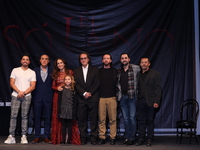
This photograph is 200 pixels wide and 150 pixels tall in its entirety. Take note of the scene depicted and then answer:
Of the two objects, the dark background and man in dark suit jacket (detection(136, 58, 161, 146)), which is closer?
man in dark suit jacket (detection(136, 58, 161, 146))

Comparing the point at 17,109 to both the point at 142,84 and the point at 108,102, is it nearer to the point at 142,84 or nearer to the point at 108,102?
the point at 108,102

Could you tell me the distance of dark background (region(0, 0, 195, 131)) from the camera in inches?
252

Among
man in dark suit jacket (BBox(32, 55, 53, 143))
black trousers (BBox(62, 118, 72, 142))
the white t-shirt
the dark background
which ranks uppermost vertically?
the dark background

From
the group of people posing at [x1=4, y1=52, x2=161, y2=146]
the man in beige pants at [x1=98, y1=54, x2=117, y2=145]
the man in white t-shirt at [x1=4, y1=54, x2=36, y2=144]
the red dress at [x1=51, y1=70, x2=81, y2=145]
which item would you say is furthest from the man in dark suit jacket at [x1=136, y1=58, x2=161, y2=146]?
the man in white t-shirt at [x1=4, y1=54, x2=36, y2=144]


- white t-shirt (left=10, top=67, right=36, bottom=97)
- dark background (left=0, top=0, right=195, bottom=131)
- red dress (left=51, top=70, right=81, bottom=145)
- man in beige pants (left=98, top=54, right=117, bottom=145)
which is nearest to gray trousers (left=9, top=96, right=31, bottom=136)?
white t-shirt (left=10, top=67, right=36, bottom=97)

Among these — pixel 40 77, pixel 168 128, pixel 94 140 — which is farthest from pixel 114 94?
pixel 168 128

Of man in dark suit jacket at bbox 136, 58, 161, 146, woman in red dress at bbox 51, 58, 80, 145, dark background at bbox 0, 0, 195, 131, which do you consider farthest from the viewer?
dark background at bbox 0, 0, 195, 131

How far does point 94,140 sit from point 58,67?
1.59 metres

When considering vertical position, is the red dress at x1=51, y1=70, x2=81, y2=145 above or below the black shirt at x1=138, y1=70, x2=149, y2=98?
below

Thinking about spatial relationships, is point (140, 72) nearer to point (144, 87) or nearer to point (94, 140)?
point (144, 87)

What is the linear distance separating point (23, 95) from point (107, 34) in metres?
2.44

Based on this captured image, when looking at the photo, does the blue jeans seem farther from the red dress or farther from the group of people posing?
the red dress

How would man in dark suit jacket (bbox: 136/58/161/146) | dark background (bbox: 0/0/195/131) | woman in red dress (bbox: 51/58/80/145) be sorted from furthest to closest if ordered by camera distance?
dark background (bbox: 0/0/195/131)
woman in red dress (bbox: 51/58/80/145)
man in dark suit jacket (bbox: 136/58/161/146)

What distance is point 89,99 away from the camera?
5258 millimetres
